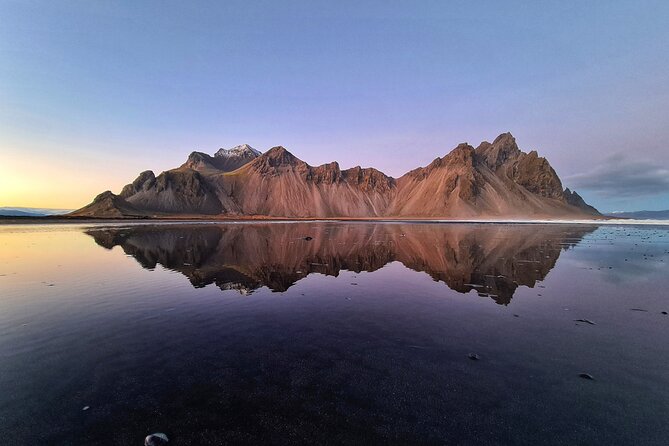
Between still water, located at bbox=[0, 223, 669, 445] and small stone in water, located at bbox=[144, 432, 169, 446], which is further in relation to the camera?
still water, located at bbox=[0, 223, 669, 445]

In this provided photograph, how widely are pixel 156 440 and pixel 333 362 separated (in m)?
4.32

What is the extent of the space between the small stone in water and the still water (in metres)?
0.14

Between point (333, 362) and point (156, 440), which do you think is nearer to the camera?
point (156, 440)

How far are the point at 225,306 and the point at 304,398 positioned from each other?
799 cm

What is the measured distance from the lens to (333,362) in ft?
27.8

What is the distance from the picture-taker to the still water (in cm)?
589

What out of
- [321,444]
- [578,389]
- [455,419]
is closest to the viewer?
[321,444]

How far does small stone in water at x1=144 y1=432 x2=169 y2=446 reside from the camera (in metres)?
5.44

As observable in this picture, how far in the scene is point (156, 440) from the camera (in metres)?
5.51

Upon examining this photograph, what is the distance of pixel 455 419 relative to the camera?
609 centimetres

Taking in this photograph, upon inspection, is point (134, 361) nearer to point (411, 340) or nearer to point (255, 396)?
point (255, 396)

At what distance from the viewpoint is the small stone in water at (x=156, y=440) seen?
544cm

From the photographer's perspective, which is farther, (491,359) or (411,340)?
(411,340)

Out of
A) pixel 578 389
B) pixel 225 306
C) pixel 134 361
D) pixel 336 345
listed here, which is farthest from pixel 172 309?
pixel 578 389
